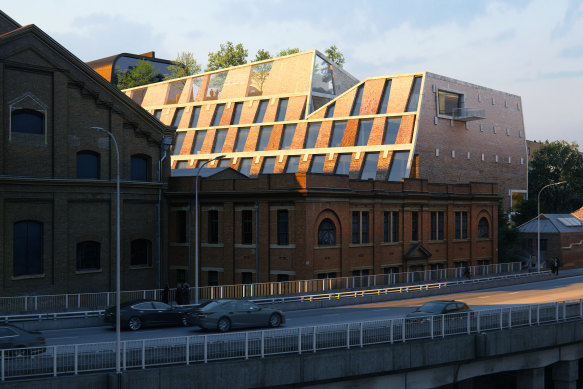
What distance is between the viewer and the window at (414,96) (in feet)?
204

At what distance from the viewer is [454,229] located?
5694 cm

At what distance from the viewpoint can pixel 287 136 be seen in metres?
70.8

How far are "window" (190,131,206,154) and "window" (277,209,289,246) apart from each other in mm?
36923

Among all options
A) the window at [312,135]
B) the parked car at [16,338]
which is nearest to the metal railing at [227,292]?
the parked car at [16,338]

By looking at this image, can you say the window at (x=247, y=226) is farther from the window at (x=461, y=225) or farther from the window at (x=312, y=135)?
the window at (x=312, y=135)

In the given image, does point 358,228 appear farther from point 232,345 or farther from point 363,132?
point 232,345

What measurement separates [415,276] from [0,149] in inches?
1213

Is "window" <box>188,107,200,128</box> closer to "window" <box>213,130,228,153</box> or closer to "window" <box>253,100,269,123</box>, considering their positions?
"window" <box>213,130,228,153</box>

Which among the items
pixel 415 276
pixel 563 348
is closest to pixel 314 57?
pixel 415 276

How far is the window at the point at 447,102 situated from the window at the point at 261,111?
20831 mm

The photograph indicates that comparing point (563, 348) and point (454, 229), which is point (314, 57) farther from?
point (563, 348)

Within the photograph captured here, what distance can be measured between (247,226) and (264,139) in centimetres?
2836

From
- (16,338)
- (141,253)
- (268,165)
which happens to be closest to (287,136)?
(268,165)

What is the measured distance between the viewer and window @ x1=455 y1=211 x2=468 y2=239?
57688 mm
